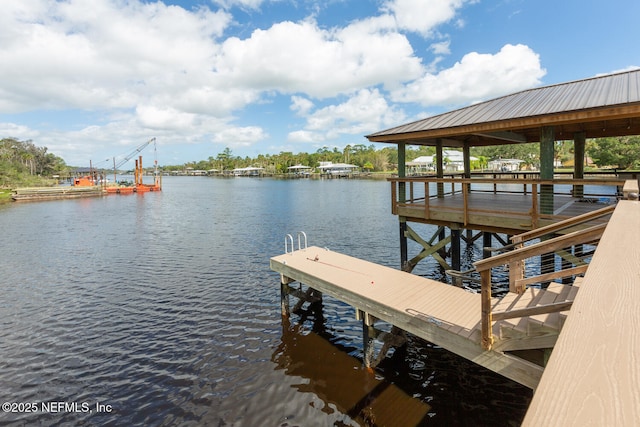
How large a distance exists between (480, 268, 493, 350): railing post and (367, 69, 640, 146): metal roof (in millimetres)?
5186

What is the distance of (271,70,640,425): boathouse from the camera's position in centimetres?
108

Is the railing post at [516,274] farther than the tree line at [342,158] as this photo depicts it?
No

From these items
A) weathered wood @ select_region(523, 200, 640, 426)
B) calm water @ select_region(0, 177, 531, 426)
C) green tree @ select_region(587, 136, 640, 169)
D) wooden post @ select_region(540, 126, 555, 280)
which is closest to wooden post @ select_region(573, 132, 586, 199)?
wooden post @ select_region(540, 126, 555, 280)

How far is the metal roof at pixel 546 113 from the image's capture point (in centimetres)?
721

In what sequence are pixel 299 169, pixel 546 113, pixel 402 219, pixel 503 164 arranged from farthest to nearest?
pixel 299 169 → pixel 503 164 → pixel 402 219 → pixel 546 113

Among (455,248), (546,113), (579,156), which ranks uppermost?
(546,113)

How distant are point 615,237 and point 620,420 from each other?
6.71 feet

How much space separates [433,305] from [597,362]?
235 inches

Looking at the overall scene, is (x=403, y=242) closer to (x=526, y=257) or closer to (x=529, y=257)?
(x=526, y=257)

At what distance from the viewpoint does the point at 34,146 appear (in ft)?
301

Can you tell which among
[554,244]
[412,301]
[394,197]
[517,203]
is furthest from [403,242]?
[554,244]

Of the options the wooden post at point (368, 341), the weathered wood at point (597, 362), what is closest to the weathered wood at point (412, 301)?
A: the wooden post at point (368, 341)

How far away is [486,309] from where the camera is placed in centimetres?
467

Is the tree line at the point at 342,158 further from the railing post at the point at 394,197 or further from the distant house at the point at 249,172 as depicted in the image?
the railing post at the point at 394,197
